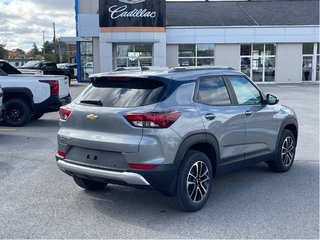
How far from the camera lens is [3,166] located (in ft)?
23.0

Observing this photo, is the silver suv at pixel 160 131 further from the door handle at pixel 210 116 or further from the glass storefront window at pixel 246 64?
the glass storefront window at pixel 246 64

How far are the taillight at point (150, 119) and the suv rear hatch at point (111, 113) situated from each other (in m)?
0.04

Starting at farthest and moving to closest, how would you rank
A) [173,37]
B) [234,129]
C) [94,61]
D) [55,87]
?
1. [94,61]
2. [173,37]
3. [55,87]
4. [234,129]

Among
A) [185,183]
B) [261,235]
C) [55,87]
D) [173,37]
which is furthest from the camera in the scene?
[173,37]

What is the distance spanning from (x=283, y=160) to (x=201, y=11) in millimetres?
28761

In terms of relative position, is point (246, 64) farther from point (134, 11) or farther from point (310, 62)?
point (134, 11)

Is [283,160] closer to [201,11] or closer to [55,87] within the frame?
[55,87]

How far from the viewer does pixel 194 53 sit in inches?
1169

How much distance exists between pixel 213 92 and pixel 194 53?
2480 cm

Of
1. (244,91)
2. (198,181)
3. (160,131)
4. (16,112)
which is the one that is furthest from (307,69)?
(160,131)

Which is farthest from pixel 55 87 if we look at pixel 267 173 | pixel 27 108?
pixel 267 173

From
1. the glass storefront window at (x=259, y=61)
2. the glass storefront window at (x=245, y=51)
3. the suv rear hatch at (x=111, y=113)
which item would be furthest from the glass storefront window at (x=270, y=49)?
the suv rear hatch at (x=111, y=113)

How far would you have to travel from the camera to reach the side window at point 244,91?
5.83 metres

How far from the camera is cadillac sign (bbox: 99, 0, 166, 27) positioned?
91.5 feet
